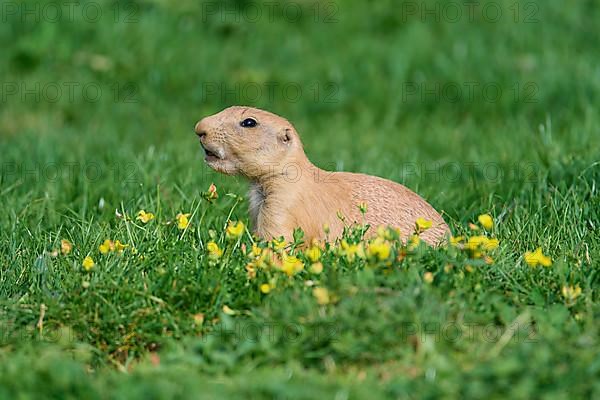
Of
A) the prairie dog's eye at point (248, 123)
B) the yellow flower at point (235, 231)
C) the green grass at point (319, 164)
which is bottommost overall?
the green grass at point (319, 164)

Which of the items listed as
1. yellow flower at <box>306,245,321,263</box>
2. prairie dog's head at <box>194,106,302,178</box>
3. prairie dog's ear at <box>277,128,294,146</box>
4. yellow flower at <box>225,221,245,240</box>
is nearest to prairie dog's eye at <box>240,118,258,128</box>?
prairie dog's head at <box>194,106,302,178</box>

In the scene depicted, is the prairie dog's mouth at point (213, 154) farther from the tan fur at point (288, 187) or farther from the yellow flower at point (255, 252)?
the yellow flower at point (255, 252)

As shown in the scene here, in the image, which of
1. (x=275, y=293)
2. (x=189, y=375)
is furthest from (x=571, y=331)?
(x=189, y=375)

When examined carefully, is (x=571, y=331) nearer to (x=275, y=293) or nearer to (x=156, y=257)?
(x=275, y=293)

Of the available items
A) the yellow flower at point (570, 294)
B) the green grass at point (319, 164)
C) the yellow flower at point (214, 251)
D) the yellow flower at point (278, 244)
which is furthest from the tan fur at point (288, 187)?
the yellow flower at point (570, 294)

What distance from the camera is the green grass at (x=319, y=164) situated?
11.4 feet

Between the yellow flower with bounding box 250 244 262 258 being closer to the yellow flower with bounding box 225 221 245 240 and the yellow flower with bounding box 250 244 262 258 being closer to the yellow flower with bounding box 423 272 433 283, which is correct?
the yellow flower with bounding box 225 221 245 240

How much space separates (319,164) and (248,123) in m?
2.33

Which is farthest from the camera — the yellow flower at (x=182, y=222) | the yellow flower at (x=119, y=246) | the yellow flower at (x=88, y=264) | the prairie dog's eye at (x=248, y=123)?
the prairie dog's eye at (x=248, y=123)

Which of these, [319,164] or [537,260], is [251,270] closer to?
[537,260]

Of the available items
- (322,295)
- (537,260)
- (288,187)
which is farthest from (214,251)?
(537,260)

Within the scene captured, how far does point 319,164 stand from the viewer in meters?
6.90

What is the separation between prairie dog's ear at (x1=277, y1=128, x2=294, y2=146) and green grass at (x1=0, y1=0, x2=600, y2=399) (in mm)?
433

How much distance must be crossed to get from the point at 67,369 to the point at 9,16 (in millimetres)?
6426
